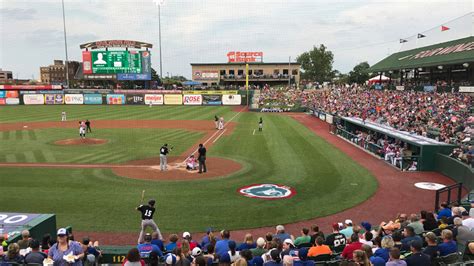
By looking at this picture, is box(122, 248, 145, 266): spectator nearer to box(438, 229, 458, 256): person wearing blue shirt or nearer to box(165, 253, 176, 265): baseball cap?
box(165, 253, 176, 265): baseball cap

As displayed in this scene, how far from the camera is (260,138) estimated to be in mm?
31984

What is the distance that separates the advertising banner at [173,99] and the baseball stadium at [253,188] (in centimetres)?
2734

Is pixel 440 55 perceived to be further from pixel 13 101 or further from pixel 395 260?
pixel 13 101

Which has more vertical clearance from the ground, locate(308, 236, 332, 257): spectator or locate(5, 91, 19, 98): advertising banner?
locate(5, 91, 19, 98): advertising banner

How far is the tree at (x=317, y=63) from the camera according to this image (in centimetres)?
12069

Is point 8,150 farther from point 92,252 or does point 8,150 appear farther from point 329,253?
point 329,253

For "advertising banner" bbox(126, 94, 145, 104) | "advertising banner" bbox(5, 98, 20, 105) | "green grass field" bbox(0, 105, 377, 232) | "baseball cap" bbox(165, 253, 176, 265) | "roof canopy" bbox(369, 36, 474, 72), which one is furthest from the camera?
"advertising banner" bbox(126, 94, 145, 104)

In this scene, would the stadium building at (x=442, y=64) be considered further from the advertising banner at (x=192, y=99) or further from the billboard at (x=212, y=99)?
the advertising banner at (x=192, y=99)

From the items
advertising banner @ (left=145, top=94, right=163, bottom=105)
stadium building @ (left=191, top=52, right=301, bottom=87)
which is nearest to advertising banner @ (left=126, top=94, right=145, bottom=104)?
advertising banner @ (left=145, top=94, right=163, bottom=105)

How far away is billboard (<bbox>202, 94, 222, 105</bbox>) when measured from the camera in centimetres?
7194

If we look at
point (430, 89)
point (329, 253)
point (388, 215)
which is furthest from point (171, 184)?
point (430, 89)

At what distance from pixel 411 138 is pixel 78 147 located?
2243 centimetres

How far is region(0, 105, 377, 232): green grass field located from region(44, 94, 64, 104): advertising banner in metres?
47.6

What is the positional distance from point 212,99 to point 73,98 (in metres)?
27.3
